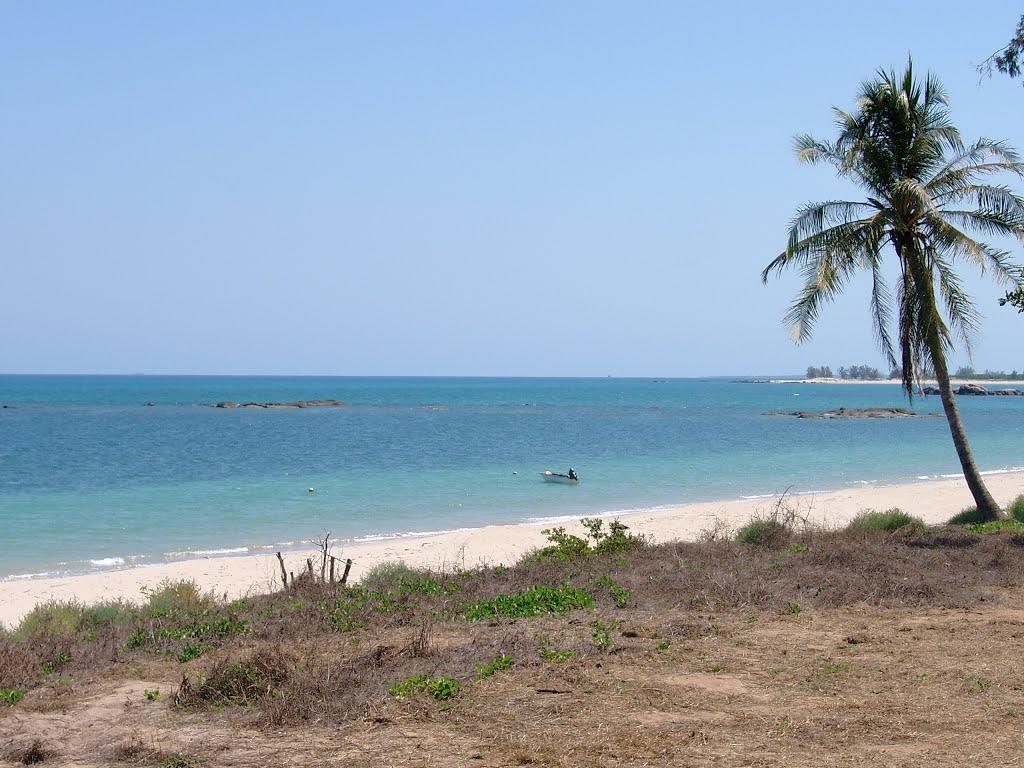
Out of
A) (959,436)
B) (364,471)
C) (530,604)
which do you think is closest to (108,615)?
(530,604)

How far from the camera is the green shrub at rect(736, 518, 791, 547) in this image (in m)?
14.1

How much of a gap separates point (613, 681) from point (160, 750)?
327 cm

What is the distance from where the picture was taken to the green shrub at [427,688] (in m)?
6.71

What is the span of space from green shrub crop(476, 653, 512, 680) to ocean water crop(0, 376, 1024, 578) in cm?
1295

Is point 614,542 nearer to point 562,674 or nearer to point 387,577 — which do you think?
point 387,577

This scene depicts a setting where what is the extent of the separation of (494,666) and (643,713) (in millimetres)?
1463

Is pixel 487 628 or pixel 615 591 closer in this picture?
pixel 487 628

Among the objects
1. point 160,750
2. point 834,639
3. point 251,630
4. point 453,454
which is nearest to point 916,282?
point 834,639

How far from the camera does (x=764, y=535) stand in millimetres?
14297

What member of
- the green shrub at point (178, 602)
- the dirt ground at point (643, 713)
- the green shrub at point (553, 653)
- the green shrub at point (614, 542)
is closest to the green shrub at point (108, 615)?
the green shrub at point (178, 602)

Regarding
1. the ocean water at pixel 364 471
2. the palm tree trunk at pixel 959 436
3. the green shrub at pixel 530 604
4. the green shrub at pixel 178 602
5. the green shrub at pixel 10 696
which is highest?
the palm tree trunk at pixel 959 436

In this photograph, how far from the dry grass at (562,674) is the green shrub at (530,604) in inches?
5.3

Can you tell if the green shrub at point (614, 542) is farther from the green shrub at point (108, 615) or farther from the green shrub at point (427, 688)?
the green shrub at point (427, 688)

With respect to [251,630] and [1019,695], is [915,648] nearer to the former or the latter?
[1019,695]
